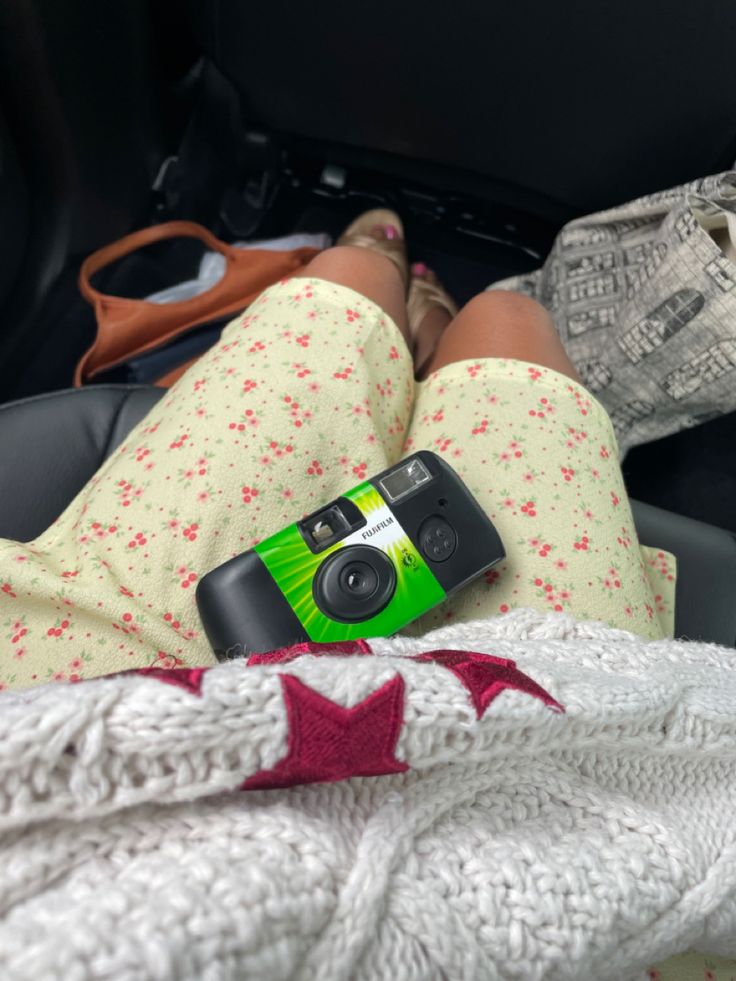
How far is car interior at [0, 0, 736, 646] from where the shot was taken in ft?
2.04

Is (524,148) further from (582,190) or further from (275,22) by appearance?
(275,22)

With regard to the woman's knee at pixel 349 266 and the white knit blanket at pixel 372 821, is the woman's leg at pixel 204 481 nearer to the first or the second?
the woman's knee at pixel 349 266

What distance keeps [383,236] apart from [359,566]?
67 cm

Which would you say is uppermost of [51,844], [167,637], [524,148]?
[524,148]

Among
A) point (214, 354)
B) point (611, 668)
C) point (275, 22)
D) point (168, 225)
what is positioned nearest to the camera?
point (611, 668)

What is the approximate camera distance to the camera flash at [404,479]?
1.59ft

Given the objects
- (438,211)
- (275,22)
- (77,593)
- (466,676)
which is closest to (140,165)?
(275,22)

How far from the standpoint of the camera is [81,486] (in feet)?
2.03

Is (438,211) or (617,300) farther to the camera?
(438,211)

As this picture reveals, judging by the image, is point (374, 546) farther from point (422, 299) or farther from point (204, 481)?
point (422, 299)

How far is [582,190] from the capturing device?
772 mm

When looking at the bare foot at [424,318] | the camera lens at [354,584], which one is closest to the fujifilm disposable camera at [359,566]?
the camera lens at [354,584]

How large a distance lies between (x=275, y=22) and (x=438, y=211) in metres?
0.35

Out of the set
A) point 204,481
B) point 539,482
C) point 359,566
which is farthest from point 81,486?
point 539,482
